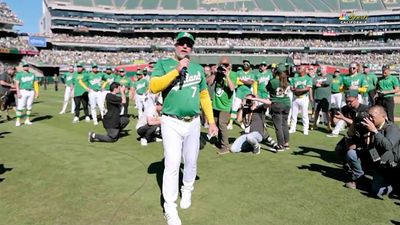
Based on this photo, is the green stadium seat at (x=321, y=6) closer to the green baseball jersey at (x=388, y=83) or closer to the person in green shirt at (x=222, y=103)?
the green baseball jersey at (x=388, y=83)

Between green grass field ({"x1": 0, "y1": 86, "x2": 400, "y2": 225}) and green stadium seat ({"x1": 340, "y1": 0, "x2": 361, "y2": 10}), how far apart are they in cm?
8270

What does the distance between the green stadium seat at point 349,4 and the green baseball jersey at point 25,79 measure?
82.2 meters

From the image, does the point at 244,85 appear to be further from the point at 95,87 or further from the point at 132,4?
the point at 132,4

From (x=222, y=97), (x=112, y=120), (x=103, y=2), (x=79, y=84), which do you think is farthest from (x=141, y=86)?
(x=103, y=2)

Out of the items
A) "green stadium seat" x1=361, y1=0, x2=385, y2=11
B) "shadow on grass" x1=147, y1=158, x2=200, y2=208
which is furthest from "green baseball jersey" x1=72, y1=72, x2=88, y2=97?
"green stadium seat" x1=361, y1=0, x2=385, y2=11

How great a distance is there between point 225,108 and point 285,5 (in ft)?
260

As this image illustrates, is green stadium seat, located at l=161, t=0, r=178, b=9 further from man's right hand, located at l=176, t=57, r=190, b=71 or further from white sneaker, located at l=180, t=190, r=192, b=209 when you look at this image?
man's right hand, located at l=176, t=57, r=190, b=71

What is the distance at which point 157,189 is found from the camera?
564 centimetres

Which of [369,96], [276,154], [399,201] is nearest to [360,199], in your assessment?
[399,201]

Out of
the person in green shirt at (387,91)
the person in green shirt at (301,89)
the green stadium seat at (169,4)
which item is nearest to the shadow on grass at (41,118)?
the person in green shirt at (301,89)

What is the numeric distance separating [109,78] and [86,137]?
4.58m

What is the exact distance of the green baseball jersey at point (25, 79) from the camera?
39.6 feet

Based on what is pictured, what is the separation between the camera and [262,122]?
866cm

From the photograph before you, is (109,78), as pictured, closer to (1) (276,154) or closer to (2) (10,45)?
(1) (276,154)
